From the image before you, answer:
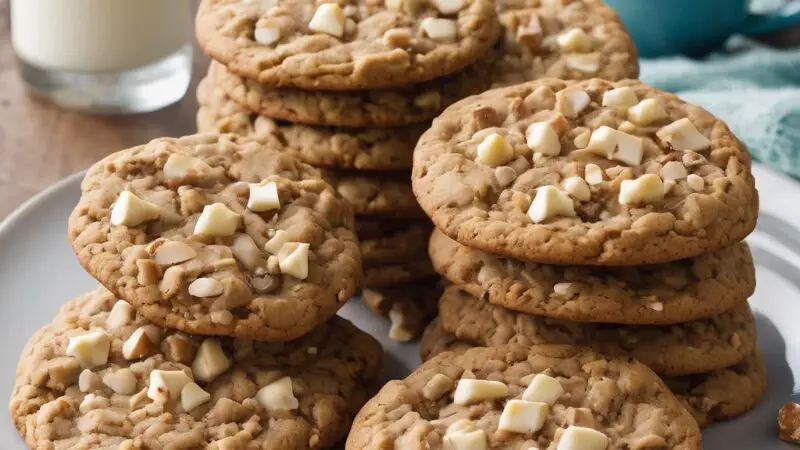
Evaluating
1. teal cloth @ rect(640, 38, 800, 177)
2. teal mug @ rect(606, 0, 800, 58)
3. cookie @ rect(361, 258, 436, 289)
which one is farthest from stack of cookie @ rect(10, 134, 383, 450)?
teal mug @ rect(606, 0, 800, 58)

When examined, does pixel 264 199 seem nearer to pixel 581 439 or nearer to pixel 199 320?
pixel 199 320

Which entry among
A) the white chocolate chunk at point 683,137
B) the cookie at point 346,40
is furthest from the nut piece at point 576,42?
the white chocolate chunk at point 683,137

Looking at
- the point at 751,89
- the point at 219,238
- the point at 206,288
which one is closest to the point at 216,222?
the point at 219,238

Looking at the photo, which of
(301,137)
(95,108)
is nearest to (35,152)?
(95,108)

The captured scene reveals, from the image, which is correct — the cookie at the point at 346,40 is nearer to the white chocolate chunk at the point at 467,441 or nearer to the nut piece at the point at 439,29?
the nut piece at the point at 439,29

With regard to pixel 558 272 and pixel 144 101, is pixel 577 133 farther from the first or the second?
pixel 144 101

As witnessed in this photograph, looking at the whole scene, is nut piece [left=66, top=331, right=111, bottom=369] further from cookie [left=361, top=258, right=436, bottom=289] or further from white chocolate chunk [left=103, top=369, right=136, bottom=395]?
cookie [left=361, top=258, right=436, bottom=289]

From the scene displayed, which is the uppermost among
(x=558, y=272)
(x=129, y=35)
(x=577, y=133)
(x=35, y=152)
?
(x=577, y=133)
